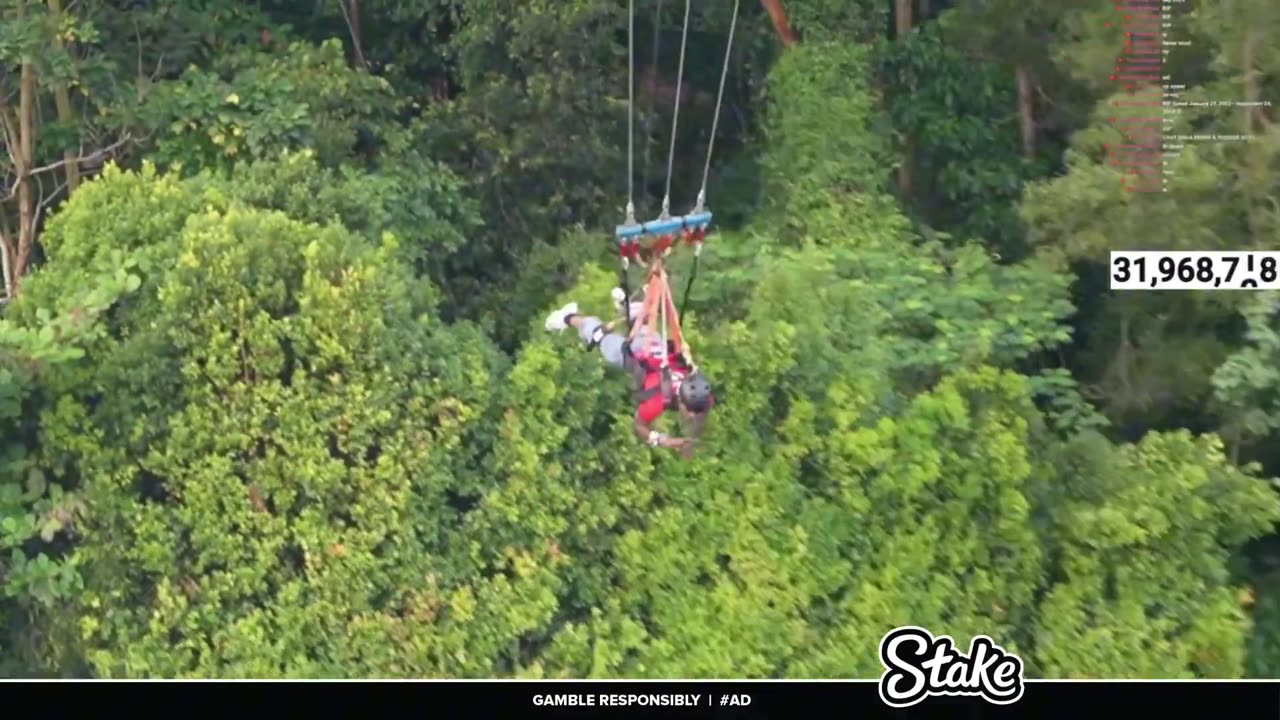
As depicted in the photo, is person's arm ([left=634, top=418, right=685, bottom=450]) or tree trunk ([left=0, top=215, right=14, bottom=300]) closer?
person's arm ([left=634, top=418, right=685, bottom=450])

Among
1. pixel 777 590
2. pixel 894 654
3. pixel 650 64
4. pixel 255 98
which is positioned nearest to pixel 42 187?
pixel 255 98

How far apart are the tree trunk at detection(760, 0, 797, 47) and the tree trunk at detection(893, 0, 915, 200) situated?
0.25m

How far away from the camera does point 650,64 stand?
3.97 meters

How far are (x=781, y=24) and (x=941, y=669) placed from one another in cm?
165

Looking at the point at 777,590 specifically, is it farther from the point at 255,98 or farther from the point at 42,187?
the point at 42,187

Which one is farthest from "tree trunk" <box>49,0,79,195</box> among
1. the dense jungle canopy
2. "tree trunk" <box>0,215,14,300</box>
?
"tree trunk" <box>0,215,14,300</box>

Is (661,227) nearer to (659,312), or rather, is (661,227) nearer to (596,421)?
(659,312)

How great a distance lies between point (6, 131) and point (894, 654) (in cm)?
236

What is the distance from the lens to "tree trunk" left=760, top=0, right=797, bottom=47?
13.0 ft

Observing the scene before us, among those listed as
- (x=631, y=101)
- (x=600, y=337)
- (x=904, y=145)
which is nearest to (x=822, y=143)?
(x=904, y=145)

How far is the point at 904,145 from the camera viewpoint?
3947 mm

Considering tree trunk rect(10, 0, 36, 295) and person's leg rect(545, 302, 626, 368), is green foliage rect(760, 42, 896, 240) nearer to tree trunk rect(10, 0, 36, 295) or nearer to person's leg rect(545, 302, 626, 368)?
person's leg rect(545, 302, 626, 368)

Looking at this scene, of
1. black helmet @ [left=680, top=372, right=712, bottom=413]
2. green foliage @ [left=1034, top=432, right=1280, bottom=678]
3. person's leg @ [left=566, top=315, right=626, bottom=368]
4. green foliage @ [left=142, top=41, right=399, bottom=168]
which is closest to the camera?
black helmet @ [left=680, top=372, right=712, bottom=413]

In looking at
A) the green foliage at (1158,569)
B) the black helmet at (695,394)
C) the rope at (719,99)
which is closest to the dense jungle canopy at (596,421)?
the green foliage at (1158,569)
